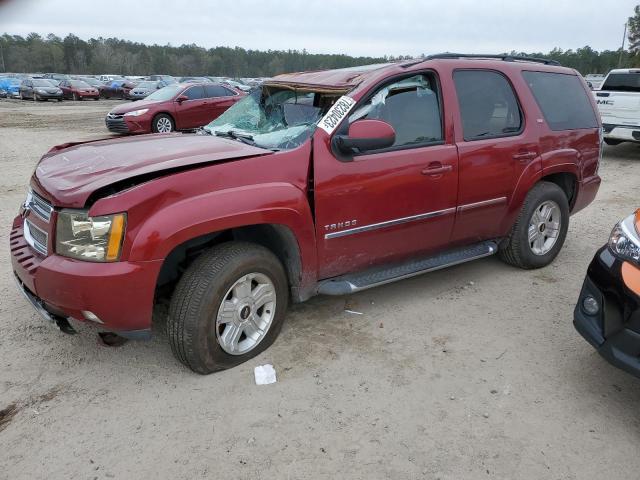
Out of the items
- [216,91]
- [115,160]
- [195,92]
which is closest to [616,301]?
[115,160]

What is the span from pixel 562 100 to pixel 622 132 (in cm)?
701

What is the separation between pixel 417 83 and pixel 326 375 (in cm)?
216

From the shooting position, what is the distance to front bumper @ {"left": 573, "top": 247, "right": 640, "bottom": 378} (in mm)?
2600

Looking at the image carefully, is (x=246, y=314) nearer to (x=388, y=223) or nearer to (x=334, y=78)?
(x=388, y=223)

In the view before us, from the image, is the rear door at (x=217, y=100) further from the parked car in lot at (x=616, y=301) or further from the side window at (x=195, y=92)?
the parked car in lot at (x=616, y=301)

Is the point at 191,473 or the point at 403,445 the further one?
the point at 403,445

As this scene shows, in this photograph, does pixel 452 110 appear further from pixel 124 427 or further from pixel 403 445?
pixel 124 427

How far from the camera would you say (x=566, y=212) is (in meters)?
4.83

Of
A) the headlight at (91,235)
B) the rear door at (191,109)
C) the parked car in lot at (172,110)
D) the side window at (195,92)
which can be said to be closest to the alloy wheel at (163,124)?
the parked car in lot at (172,110)

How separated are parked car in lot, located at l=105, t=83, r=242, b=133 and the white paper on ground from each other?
11.3m

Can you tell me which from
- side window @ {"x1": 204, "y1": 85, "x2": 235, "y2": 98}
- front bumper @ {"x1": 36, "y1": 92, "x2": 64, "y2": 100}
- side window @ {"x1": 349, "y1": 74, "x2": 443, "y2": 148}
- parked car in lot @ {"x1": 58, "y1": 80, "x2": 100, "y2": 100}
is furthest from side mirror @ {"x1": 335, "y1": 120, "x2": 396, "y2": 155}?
parked car in lot @ {"x1": 58, "y1": 80, "x2": 100, "y2": 100}

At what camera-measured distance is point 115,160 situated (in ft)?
9.99

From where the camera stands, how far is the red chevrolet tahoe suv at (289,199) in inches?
106

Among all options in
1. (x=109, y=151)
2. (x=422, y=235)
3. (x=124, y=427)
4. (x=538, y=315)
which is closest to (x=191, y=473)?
(x=124, y=427)
